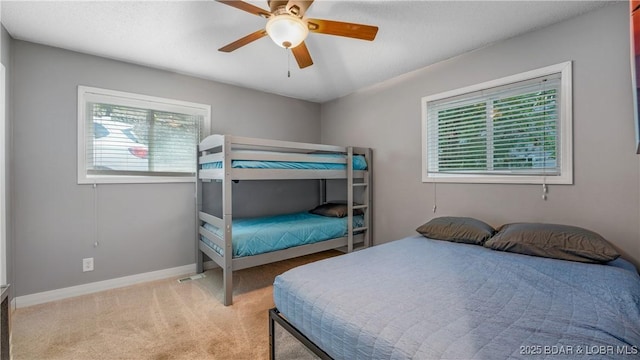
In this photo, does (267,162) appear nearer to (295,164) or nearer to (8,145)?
(295,164)

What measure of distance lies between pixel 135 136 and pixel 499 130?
368 centimetres

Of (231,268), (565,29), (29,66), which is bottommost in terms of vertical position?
(231,268)

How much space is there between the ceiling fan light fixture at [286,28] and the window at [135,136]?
1.98m

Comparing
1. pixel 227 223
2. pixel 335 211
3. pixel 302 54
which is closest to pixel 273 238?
pixel 227 223

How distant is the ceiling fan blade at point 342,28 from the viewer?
1.69 metres

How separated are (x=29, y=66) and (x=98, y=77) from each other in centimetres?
47

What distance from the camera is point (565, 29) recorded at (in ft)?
7.04

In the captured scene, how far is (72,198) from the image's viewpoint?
258cm

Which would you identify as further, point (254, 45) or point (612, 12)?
point (254, 45)

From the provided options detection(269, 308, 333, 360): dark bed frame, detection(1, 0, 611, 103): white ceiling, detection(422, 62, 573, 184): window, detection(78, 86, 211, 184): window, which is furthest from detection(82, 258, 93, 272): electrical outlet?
detection(422, 62, 573, 184): window

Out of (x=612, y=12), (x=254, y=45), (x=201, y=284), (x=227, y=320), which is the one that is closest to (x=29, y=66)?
(x=254, y=45)

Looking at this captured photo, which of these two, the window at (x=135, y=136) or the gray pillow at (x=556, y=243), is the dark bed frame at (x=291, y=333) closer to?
the gray pillow at (x=556, y=243)

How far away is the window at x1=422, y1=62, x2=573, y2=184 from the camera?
7.21ft

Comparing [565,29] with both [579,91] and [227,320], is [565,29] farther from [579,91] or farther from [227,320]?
[227,320]
